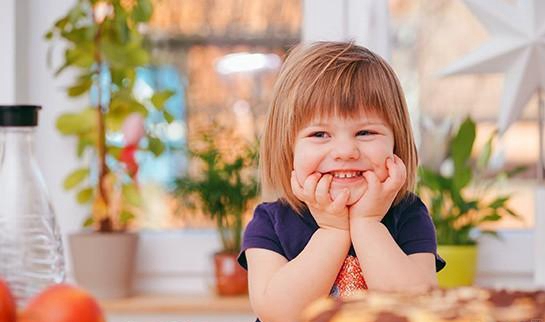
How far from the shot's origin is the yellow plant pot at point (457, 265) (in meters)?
1.91

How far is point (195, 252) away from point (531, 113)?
0.92 m

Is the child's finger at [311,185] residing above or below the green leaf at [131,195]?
above

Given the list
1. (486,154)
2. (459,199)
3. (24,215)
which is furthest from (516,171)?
(24,215)

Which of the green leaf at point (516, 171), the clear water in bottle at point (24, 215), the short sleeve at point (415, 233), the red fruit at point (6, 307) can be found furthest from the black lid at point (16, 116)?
the green leaf at point (516, 171)

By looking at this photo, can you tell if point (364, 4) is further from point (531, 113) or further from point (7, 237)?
point (7, 237)

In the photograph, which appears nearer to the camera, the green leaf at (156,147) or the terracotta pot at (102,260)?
the terracotta pot at (102,260)

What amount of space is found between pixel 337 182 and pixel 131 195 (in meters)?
1.14

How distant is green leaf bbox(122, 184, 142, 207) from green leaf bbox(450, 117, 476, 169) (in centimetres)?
76

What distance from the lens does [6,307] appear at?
25.2 inches

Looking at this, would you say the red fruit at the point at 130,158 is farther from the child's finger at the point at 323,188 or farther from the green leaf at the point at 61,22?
the child's finger at the point at 323,188

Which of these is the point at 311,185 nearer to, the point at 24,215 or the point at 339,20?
the point at 24,215

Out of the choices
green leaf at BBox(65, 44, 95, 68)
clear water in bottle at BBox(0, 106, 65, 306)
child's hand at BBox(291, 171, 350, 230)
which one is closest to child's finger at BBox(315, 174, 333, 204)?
child's hand at BBox(291, 171, 350, 230)

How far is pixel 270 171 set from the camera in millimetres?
1140

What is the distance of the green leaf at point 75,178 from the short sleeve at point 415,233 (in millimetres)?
1127
